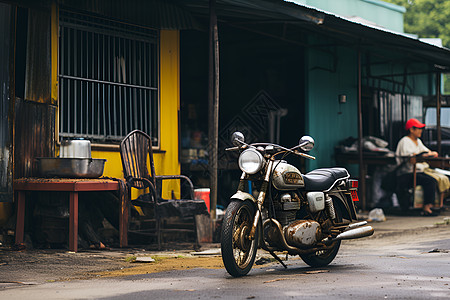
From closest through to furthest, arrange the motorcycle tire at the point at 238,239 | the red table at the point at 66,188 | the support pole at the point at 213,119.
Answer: the motorcycle tire at the point at 238,239
the red table at the point at 66,188
the support pole at the point at 213,119

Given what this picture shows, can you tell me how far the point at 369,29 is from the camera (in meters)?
11.8

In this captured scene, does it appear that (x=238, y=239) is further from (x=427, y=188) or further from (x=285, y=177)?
(x=427, y=188)

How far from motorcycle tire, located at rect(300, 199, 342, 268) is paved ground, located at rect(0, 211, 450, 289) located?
A: 2.17 ft

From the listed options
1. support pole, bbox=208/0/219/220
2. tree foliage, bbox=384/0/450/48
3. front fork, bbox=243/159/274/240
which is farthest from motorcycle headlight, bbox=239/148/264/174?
tree foliage, bbox=384/0/450/48

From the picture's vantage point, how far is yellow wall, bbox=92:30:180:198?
10.5m

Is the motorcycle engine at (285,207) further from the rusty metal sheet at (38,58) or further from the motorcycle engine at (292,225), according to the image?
the rusty metal sheet at (38,58)

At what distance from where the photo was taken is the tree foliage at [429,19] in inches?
1781

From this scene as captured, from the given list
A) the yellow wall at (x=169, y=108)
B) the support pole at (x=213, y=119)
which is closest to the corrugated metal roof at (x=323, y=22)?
the support pole at (x=213, y=119)

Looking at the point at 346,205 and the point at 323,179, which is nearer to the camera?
the point at 323,179

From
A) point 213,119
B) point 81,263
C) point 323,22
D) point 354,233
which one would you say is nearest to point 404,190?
point 323,22

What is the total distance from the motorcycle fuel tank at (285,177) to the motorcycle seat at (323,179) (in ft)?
0.60

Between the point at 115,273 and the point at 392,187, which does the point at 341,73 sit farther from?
the point at 115,273

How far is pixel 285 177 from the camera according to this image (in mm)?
6492

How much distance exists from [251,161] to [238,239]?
0.68 meters
